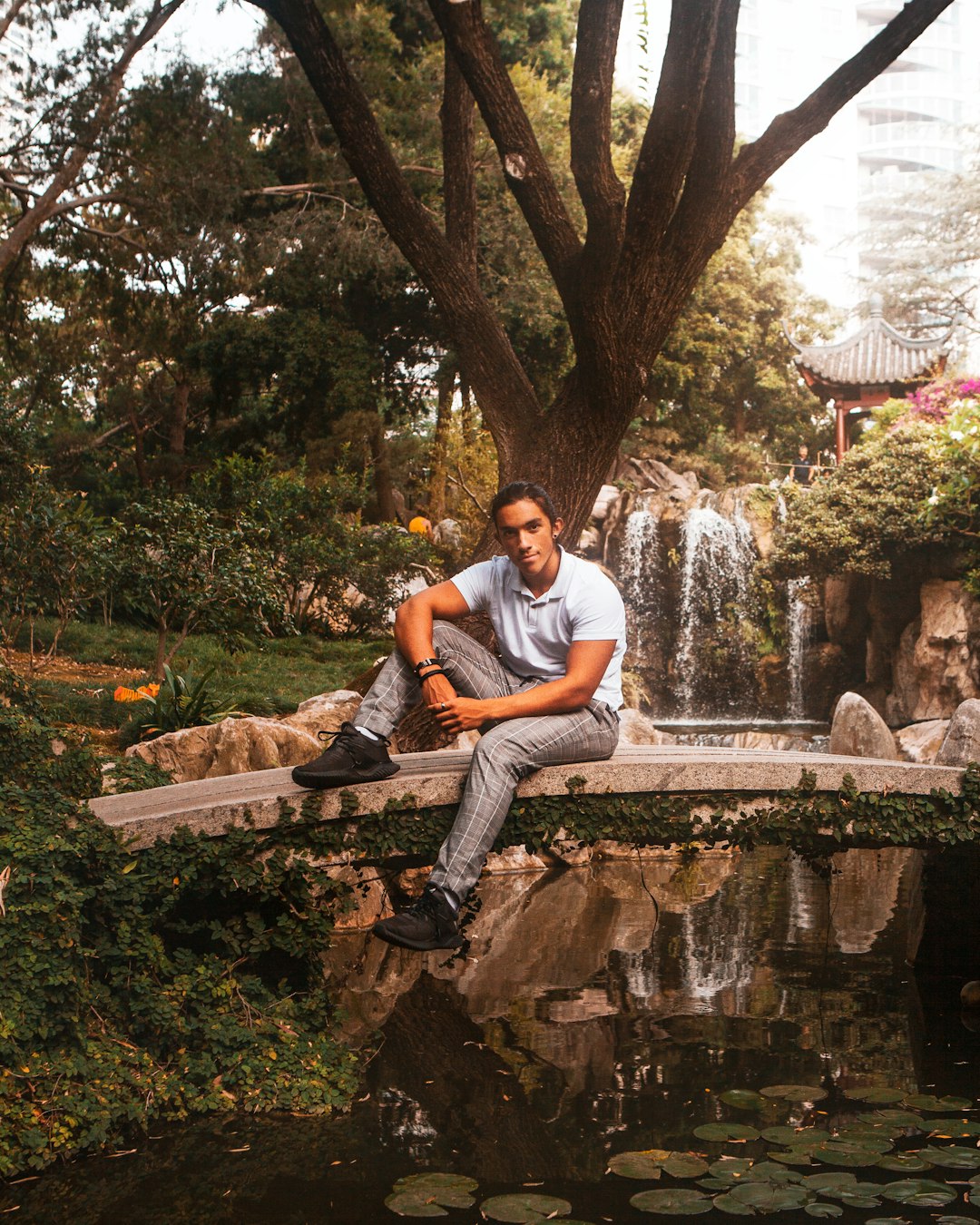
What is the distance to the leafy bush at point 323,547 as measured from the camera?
45.0 ft

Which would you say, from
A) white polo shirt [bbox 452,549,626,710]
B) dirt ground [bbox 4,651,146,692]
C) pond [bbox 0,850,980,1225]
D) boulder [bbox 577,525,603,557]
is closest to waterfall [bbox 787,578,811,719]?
boulder [bbox 577,525,603,557]

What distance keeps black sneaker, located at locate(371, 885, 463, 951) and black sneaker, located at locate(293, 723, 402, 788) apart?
1.58 ft

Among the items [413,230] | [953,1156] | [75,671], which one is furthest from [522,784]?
[75,671]

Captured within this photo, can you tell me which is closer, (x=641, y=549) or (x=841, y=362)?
(x=641, y=549)

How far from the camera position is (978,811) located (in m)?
4.69

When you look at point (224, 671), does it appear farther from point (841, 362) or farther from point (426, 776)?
point (841, 362)

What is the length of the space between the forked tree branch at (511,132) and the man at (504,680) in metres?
2.66

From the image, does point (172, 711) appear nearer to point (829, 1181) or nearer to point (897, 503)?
point (829, 1181)

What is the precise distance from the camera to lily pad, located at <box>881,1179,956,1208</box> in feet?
9.87

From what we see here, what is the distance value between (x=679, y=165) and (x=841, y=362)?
18.3 meters

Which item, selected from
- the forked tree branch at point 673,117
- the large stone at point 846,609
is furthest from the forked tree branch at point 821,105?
the large stone at point 846,609

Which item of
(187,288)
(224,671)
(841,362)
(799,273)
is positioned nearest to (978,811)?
(224,671)

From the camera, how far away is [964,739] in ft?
27.9

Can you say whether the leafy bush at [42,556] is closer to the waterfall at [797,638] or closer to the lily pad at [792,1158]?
the lily pad at [792,1158]
